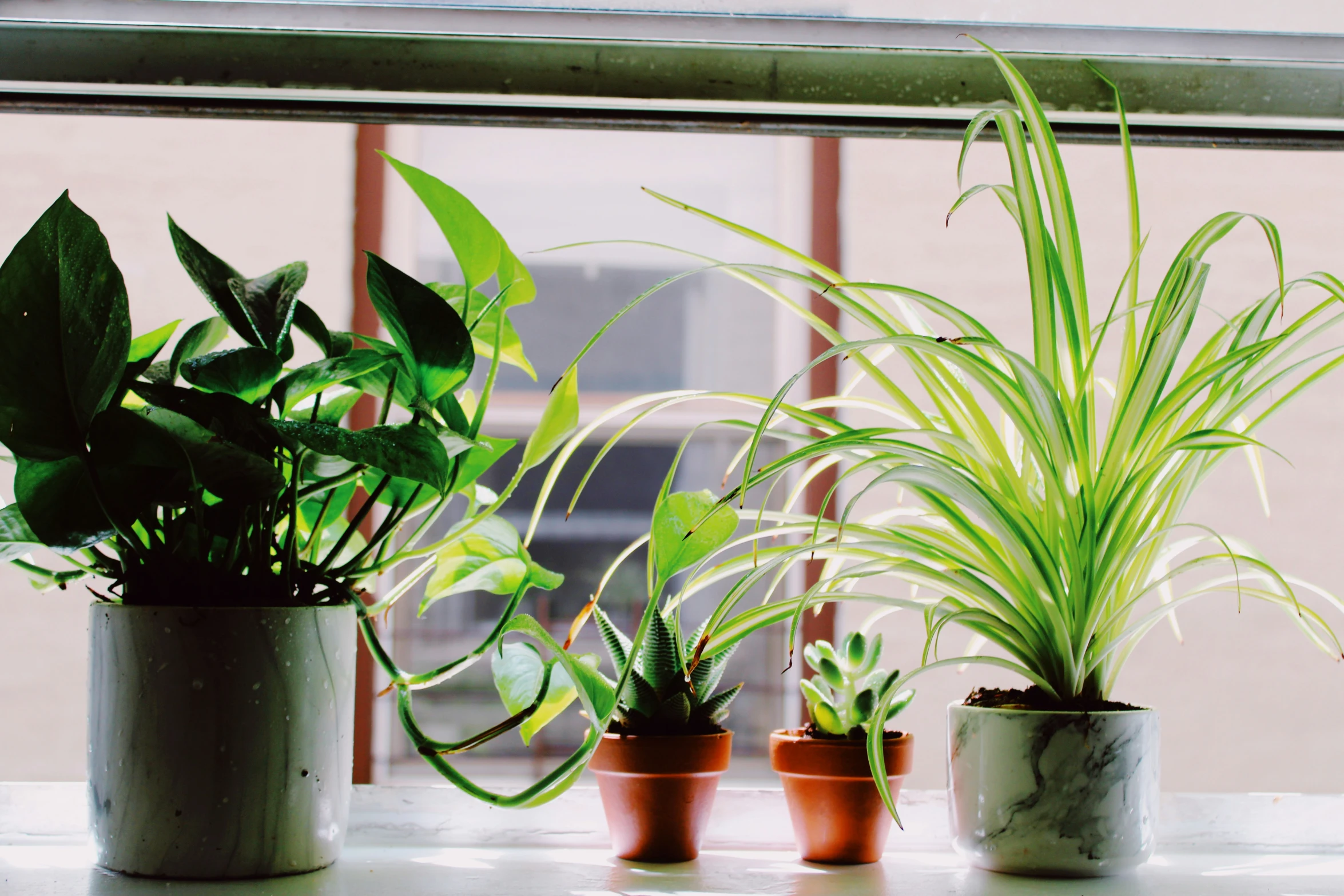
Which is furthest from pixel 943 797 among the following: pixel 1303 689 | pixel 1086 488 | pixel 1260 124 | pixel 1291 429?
pixel 1291 429

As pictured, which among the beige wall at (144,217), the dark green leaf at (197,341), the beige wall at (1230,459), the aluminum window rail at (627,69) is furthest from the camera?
the beige wall at (1230,459)

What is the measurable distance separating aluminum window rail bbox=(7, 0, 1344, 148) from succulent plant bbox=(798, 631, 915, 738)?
485 mm

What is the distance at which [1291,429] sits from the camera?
4.62 feet

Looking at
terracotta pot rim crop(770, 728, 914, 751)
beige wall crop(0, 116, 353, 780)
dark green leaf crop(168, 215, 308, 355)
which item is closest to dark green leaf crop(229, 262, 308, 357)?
dark green leaf crop(168, 215, 308, 355)

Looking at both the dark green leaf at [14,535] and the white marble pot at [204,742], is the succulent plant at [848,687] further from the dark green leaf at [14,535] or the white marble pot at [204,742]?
the dark green leaf at [14,535]

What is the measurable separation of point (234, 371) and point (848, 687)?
0.50 meters

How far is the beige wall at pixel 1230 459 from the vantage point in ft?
4.24

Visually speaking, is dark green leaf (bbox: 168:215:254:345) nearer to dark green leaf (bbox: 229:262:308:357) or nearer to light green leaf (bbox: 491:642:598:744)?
dark green leaf (bbox: 229:262:308:357)

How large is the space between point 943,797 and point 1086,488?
36 cm

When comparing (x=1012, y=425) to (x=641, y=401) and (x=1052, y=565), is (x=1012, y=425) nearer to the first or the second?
(x=1052, y=565)

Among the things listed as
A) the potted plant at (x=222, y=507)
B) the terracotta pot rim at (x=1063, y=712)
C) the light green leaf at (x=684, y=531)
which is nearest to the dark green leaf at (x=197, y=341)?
the potted plant at (x=222, y=507)

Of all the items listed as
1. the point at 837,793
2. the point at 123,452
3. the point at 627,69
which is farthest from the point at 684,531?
the point at 627,69

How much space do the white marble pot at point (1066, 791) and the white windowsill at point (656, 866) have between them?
0.8 inches

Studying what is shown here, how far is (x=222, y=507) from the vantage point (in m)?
0.60
